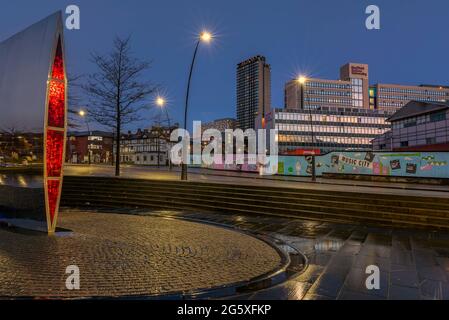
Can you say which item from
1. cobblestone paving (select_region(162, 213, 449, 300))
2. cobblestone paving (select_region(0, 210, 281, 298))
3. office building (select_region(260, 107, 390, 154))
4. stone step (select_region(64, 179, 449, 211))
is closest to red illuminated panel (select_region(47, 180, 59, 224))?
cobblestone paving (select_region(0, 210, 281, 298))

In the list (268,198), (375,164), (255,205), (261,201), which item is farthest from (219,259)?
(375,164)

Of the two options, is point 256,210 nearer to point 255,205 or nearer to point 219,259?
point 255,205

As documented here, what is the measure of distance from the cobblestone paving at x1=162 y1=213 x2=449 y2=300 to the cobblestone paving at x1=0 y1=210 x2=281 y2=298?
92 centimetres

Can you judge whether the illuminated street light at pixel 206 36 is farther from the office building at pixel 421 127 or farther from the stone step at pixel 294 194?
the office building at pixel 421 127

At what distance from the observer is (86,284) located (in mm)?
5008

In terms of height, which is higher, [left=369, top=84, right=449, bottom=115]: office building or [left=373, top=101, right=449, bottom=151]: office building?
[left=369, top=84, right=449, bottom=115]: office building

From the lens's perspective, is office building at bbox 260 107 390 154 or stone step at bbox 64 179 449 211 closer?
stone step at bbox 64 179 449 211

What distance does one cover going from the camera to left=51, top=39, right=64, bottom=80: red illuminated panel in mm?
9054

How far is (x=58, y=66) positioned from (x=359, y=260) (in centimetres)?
919

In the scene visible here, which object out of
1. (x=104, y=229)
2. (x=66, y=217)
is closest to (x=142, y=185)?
(x=66, y=217)

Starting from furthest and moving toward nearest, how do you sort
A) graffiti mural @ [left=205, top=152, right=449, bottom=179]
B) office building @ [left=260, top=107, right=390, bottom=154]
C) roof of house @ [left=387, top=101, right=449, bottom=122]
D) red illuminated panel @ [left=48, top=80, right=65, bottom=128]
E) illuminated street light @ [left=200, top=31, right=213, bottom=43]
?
office building @ [left=260, top=107, right=390, bottom=154] < roof of house @ [left=387, top=101, right=449, bottom=122] < graffiti mural @ [left=205, top=152, right=449, bottom=179] < illuminated street light @ [left=200, top=31, right=213, bottom=43] < red illuminated panel @ [left=48, top=80, right=65, bottom=128]

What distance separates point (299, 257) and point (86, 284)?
13.9ft

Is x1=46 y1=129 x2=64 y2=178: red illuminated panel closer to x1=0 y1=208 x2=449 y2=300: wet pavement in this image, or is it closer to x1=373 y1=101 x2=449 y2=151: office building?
x1=0 y1=208 x2=449 y2=300: wet pavement
